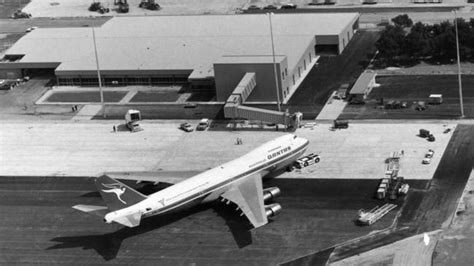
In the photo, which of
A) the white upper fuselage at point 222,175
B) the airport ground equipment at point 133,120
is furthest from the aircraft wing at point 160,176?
the airport ground equipment at point 133,120

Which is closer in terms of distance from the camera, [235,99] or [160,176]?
[160,176]

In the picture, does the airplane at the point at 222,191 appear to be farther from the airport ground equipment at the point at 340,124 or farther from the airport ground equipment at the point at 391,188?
the airport ground equipment at the point at 340,124

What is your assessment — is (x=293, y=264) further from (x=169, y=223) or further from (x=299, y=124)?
(x=299, y=124)

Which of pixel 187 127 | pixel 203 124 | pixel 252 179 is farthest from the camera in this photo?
pixel 203 124

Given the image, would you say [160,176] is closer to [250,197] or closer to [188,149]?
[250,197]

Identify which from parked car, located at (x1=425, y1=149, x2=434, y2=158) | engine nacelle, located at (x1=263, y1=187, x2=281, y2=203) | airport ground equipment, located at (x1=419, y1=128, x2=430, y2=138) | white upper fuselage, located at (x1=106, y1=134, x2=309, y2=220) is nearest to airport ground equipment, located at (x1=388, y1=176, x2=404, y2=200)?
parked car, located at (x1=425, y1=149, x2=434, y2=158)

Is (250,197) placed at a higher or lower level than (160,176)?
higher

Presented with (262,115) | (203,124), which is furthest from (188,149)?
(262,115)
